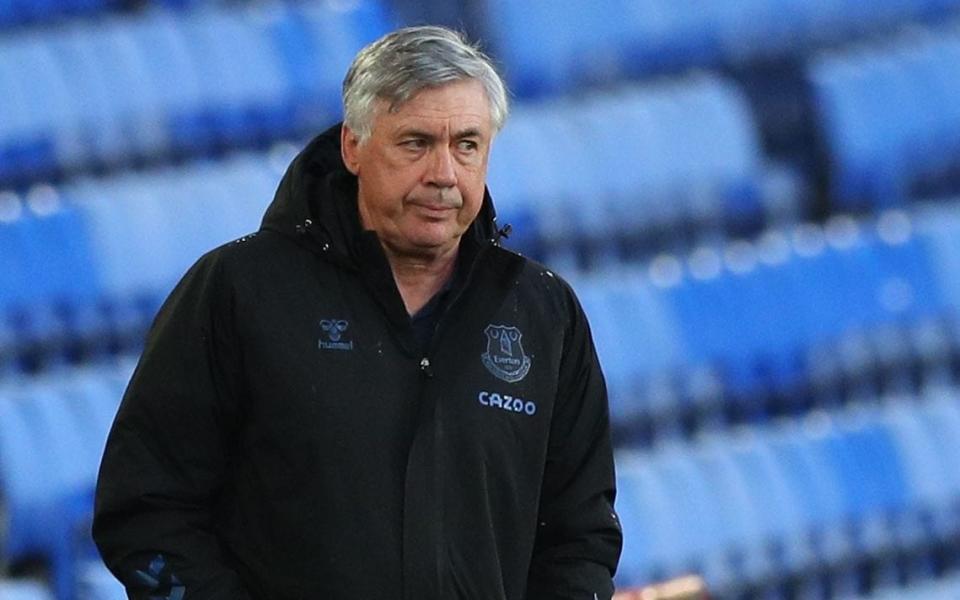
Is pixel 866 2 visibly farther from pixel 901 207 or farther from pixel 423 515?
pixel 423 515

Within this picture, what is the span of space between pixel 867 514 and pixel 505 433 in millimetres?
4194

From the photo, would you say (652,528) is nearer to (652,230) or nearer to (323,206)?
(652,230)

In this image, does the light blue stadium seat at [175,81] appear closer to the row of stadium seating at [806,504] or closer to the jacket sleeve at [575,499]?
the row of stadium seating at [806,504]

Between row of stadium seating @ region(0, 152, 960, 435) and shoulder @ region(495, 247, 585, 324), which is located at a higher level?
shoulder @ region(495, 247, 585, 324)

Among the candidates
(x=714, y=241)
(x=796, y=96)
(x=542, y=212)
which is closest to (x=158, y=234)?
(x=542, y=212)

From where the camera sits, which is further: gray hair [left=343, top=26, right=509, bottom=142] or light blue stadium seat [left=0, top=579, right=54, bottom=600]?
light blue stadium seat [left=0, top=579, right=54, bottom=600]

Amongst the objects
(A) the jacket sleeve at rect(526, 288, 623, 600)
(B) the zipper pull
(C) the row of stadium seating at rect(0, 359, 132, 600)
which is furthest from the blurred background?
(B) the zipper pull

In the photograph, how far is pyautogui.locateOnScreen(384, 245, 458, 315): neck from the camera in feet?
6.50

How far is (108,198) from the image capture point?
17.6 feet

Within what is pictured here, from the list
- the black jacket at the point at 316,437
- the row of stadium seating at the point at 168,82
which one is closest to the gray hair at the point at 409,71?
the black jacket at the point at 316,437

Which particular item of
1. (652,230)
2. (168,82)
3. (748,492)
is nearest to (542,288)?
(748,492)

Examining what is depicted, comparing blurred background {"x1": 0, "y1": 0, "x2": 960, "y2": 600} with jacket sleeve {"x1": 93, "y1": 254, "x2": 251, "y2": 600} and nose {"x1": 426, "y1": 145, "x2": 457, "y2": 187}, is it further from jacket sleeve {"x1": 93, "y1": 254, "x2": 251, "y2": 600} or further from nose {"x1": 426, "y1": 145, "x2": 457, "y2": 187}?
nose {"x1": 426, "y1": 145, "x2": 457, "y2": 187}

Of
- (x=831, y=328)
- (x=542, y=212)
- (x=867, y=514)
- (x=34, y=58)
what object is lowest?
(x=867, y=514)

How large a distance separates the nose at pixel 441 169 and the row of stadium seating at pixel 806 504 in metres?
3.49
